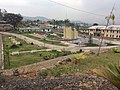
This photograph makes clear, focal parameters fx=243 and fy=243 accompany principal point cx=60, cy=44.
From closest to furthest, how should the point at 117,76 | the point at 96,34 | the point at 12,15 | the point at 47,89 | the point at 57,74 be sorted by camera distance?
the point at 117,76, the point at 47,89, the point at 57,74, the point at 96,34, the point at 12,15

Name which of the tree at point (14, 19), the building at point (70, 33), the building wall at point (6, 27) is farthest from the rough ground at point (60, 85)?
the tree at point (14, 19)

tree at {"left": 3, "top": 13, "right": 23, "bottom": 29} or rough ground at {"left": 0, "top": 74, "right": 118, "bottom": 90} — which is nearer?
rough ground at {"left": 0, "top": 74, "right": 118, "bottom": 90}

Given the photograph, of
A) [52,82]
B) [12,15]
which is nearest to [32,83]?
[52,82]

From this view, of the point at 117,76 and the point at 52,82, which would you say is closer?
the point at 117,76

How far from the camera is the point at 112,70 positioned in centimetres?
402

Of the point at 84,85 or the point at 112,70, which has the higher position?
the point at 112,70

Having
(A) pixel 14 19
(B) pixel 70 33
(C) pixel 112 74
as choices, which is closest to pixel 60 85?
(C) pixel 112 74

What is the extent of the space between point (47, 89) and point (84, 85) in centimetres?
134

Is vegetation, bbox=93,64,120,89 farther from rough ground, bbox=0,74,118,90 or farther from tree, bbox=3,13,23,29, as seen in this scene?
tree, bbox=3,13,23,29

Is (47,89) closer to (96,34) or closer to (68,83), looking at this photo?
(68,83)

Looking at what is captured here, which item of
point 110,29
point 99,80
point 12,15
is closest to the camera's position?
point 99,80

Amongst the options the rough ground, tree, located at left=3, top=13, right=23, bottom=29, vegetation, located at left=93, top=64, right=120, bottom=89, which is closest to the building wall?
tree, located at left=3, top=13, right=23, bottom=29

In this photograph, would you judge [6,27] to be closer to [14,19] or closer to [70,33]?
[14,19]

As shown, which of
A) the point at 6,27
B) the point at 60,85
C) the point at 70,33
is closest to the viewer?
the point at 60,85
